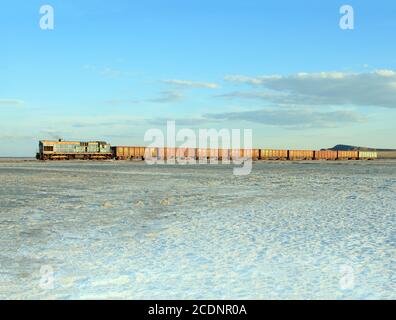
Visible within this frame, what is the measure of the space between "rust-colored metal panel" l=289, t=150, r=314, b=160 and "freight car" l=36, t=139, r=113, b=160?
39.0 m

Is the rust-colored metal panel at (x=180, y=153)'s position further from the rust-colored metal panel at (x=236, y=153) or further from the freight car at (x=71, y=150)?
the freight car at (x=71, y=150)

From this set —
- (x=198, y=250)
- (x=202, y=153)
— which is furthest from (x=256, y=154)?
(x=198, y=250)

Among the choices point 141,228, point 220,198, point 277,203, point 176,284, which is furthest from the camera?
point 220,198

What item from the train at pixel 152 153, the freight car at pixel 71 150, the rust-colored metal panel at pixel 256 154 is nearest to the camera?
the freight car at pixel 71 150

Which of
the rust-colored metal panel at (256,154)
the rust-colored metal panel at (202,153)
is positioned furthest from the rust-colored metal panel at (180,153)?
the rust-colored metal panel at (256,154)

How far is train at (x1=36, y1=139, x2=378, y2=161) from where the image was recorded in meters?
59.7

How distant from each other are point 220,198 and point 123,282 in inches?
355

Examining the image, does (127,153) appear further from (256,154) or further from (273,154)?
(273,154)

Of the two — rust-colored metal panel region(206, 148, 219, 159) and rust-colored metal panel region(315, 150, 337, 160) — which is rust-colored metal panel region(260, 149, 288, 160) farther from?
rust-colored metal panel region(315, 150, 337, 160)

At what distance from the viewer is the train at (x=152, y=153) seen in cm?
5970

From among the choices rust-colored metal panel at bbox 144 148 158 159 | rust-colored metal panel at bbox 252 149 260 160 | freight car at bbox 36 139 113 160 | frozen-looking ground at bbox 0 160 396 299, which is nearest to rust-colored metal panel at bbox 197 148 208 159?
rust-colored metal panel at bbox 144 148 158 159
